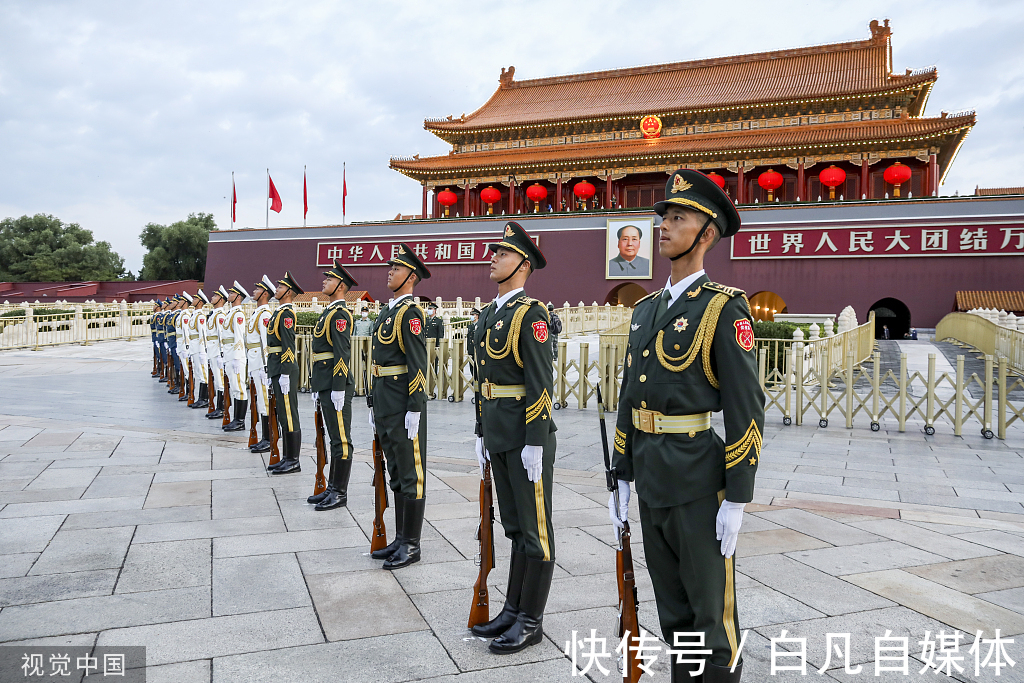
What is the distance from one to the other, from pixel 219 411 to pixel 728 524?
8.12m

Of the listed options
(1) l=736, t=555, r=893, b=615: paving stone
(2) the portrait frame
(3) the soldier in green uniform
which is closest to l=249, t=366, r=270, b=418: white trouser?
(3) the soldier in green uniform

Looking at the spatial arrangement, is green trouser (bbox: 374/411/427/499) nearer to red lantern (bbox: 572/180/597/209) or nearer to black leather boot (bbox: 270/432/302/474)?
black leather boot (bbox: 270/432/302/474)

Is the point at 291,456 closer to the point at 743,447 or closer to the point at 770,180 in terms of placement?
the point at 743,447

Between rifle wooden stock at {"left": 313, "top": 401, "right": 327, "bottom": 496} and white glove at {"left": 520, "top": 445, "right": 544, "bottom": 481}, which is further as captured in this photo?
rifle wooden stock at {"left": 313, "top": 401, "right": 327, "bottom": 496}

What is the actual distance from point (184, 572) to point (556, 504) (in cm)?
244

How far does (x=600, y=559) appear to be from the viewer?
147 inches

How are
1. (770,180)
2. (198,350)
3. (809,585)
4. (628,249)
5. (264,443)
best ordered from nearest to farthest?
(809,585), (264,443), (198,350), (628,249), (770,180)

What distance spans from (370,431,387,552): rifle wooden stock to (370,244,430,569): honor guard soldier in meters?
0.05

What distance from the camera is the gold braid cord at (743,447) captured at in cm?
203

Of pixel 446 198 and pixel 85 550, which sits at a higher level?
pixel 446 198

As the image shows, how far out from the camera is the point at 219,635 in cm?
285

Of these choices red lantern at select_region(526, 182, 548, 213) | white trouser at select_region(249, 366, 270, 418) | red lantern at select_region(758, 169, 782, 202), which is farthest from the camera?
red lantern at select_region(526, 182, 548, 213)

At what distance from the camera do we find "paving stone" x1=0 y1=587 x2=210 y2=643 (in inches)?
113

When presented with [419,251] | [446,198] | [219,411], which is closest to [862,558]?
[219,411]
